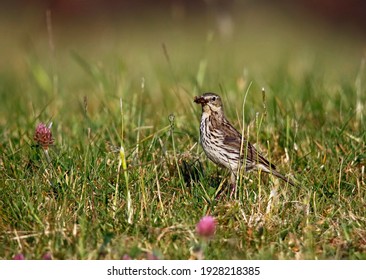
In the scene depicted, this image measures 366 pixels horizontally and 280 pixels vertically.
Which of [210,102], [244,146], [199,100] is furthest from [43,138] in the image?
[244,146]

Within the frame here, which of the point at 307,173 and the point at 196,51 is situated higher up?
the point at 196,51

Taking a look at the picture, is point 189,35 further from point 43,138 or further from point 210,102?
point 43,138

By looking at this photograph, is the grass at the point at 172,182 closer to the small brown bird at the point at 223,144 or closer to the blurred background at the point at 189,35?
the small brown bird at the point at 223,144

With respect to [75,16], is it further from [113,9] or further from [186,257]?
[186,257]

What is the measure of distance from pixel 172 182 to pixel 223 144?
0.57 m

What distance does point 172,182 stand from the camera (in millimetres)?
5941

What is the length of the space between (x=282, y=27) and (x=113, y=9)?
4638 mm

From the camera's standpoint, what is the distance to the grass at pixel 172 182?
5.00 meters

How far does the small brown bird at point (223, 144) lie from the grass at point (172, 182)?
12 cm

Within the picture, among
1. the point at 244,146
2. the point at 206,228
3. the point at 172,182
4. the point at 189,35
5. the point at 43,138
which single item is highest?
the point at 189,35

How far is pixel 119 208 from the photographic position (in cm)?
537

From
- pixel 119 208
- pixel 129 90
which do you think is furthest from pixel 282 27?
pixel 119 208

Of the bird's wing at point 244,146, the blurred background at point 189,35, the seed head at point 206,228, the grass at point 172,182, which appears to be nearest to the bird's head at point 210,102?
the bird's wing at point 244,146
